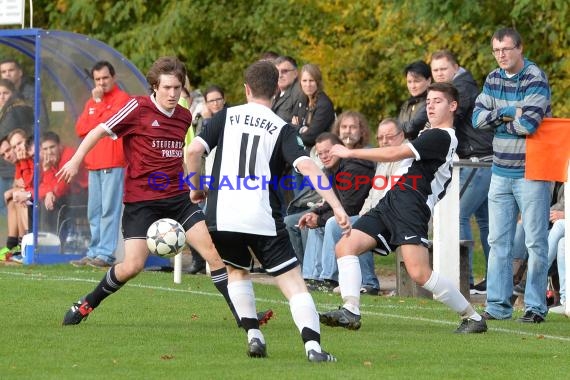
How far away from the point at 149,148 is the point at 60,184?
22.0 feet

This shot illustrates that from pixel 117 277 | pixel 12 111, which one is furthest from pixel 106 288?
pixel 12 111

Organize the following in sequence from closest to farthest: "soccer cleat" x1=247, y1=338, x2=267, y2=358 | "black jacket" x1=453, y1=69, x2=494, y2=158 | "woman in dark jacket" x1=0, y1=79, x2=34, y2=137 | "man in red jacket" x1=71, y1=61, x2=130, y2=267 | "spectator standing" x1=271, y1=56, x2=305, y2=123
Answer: "soccer cleat" x1=247, y1=338, x2=267, y2=358 → "black jacket" x1=453, y1=69, x2=494, y2=158 → "spectator standing" x1=271, y1=56, x2=305, y2=123 → "man in red jacket" x1=71, y1=61, x2=130, y2=267 → "woman in dark jacket" x1=0, y1=79, x2=34, y2=137

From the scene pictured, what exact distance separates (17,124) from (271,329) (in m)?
8.89

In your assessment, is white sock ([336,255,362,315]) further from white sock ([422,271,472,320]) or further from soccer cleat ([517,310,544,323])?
soccer cleat ([517,310,544,323])

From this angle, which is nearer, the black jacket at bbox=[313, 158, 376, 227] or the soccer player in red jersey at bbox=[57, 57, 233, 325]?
the soccer player in red jersey at bbox=[57, 57, 233, 325]

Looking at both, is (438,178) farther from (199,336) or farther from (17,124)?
(17,124)

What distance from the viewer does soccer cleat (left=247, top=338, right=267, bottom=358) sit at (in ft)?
31.0

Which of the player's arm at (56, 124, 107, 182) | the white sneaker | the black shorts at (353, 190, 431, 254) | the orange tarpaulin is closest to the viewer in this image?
the player's arm at (56, 124, 107, 182)

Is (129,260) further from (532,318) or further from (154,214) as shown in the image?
(532,318)

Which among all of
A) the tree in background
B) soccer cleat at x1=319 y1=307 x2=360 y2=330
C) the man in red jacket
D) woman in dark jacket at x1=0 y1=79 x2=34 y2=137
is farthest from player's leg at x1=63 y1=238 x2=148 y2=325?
the tree in background

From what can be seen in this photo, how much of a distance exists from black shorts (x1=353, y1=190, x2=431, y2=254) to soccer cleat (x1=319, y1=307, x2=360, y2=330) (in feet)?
2.00

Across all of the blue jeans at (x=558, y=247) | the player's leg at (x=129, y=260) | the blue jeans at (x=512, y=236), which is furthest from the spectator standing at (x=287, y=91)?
the player's leg at (x=129, y=260)

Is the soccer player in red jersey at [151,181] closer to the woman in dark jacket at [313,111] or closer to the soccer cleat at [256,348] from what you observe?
the soccer cleat at [256,348]

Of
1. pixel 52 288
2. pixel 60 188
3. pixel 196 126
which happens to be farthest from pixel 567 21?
pixel 52 288
